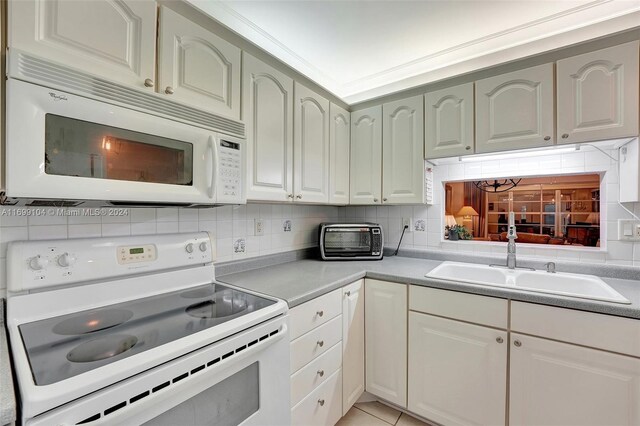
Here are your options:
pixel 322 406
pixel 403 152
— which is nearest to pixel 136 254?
pixel 322 406

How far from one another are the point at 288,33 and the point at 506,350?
6.98 ft

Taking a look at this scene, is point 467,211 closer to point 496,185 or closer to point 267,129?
point 496,185

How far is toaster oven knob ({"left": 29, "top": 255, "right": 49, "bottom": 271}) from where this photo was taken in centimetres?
98

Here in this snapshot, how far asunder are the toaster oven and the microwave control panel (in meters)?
0.94

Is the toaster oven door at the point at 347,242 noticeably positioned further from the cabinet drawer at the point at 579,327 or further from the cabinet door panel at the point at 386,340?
the cabinet drawer at the point at 579,327

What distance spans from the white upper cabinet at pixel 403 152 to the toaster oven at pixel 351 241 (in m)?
0.27

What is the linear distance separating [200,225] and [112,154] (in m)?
0.65

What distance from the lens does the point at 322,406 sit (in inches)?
58.7

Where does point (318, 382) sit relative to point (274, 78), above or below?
below

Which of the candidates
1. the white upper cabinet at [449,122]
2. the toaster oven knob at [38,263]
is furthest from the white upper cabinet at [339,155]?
the toaster oven knob at [38,263]

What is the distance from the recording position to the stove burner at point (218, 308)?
42.0 inches

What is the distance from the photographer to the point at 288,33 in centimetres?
179

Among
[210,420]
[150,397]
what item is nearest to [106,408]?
[150,397]

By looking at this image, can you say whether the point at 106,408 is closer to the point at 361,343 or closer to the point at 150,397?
the point at 150,397
